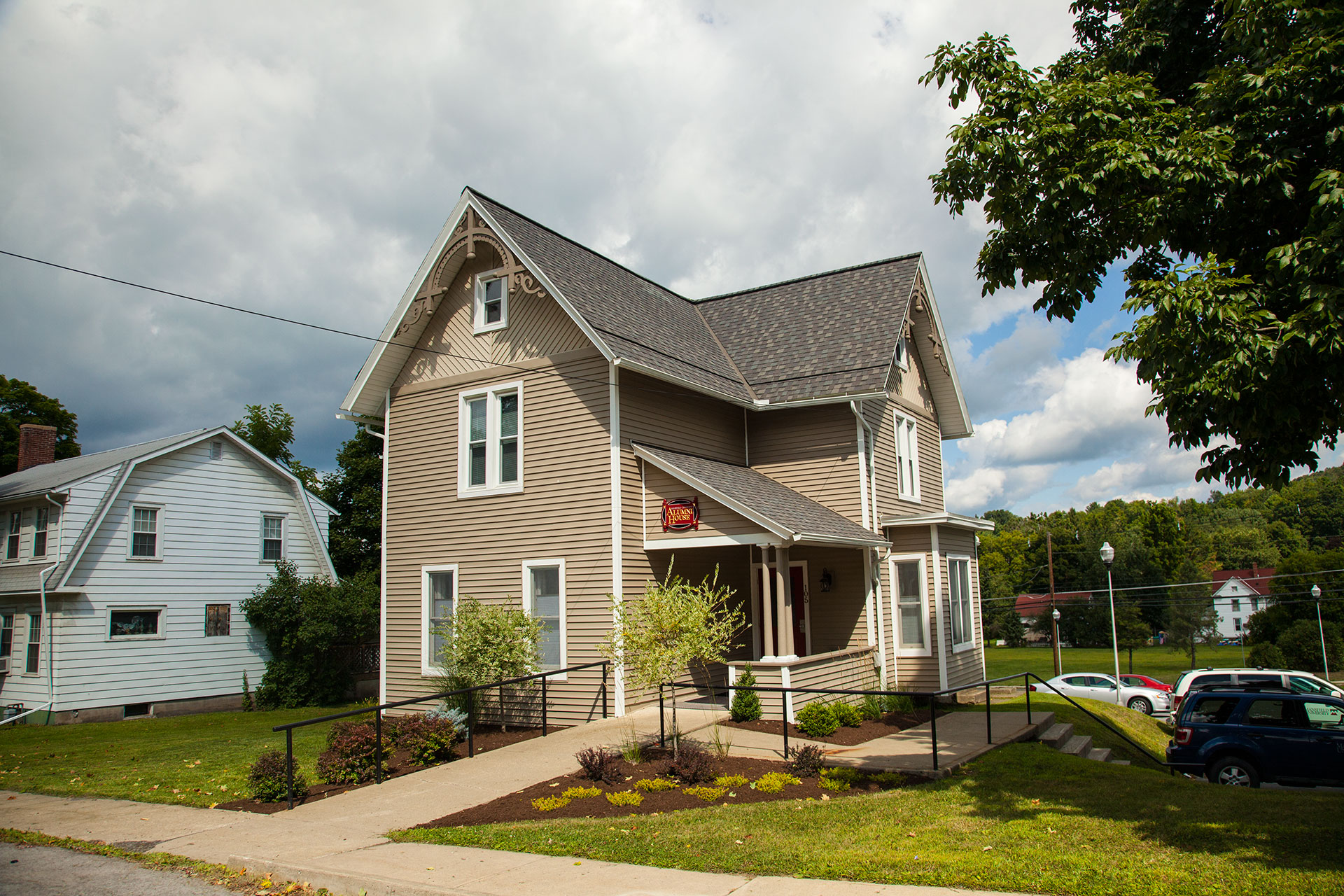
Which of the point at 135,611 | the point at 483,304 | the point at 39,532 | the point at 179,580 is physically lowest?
Answer: the point at 135,611

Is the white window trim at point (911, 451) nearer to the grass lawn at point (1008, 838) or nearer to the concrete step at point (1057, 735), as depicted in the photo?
the concrete step at point (1057, 735)

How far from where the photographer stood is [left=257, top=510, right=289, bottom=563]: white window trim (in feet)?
86.7

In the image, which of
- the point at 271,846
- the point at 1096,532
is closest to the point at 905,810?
the point at 271,846

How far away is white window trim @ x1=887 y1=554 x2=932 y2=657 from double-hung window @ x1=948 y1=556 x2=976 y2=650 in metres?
0.79

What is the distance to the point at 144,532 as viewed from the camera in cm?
2361

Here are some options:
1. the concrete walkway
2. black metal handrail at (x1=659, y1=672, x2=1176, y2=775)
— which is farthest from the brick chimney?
black metal handrail at (x1=659, y1=672, x2=1176, y2=775)

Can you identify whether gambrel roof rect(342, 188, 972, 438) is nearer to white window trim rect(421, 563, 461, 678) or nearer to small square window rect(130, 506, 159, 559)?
white window trim rect(421, 563, 461, 678)

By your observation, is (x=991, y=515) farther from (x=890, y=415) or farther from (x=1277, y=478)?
(x=1277, y=478)

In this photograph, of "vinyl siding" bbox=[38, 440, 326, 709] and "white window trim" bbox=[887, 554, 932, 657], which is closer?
"white window trim" bbox=[887, 554, 932, 657]

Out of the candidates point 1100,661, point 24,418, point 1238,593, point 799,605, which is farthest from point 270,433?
point 1238,593

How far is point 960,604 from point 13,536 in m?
25.0

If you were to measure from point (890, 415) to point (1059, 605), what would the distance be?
65.8 meters

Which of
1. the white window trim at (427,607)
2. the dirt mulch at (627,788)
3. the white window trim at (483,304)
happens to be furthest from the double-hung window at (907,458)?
the dirt mulch at (627,788)

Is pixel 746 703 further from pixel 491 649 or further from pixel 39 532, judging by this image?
pixel 39 532
